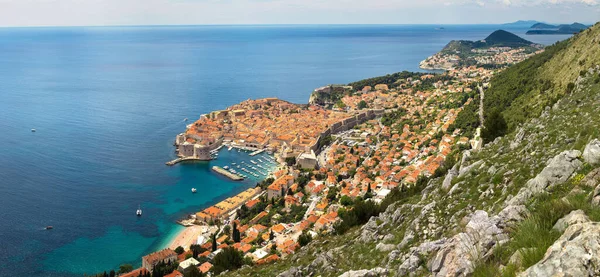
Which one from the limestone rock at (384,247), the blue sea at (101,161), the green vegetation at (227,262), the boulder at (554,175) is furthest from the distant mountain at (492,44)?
the boulder at (554,175)

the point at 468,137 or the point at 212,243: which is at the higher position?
the point at 468,137

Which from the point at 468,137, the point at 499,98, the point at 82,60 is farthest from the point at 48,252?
the point at 82,60

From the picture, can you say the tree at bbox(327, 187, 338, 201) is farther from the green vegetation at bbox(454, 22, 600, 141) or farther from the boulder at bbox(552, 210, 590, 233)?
the boulder at bbox(552, 210, 590, 233)

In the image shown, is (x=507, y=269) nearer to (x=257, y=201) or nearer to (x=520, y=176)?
(x=520, y=176)

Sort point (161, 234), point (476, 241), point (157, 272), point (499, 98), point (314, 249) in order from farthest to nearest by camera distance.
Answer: point (499, 98), point (161, 234), point (157, 272), point (314, 249), point (476, 241)

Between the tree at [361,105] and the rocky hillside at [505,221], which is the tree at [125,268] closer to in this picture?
the rocky hillside at [505,221]

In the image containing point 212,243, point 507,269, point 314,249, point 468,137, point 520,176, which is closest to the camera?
point 507,269
